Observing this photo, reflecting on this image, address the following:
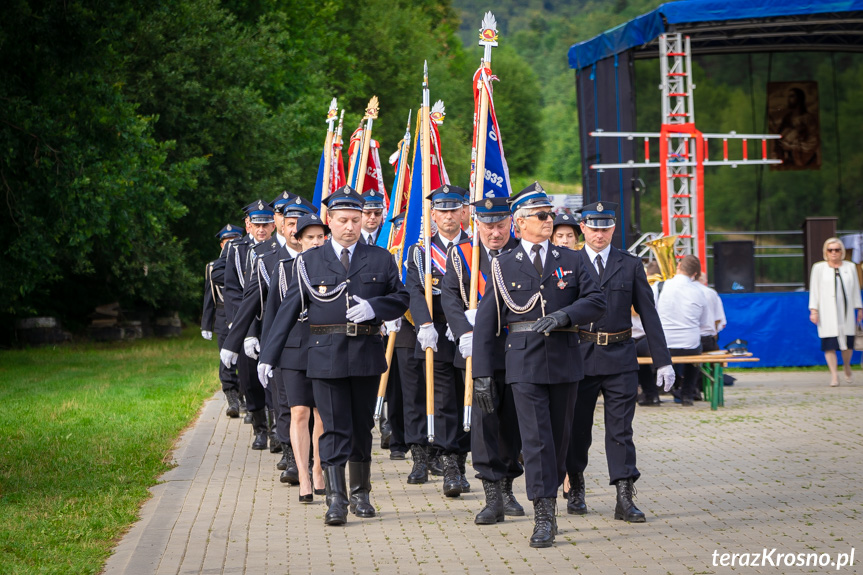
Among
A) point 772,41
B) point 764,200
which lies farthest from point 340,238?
point 764,200

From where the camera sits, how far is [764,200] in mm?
31031

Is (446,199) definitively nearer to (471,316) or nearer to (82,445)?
(471,316)

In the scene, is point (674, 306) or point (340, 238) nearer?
point (340, 238)

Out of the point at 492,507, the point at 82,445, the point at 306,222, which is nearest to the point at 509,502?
the point at 492,507

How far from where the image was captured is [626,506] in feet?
25.1

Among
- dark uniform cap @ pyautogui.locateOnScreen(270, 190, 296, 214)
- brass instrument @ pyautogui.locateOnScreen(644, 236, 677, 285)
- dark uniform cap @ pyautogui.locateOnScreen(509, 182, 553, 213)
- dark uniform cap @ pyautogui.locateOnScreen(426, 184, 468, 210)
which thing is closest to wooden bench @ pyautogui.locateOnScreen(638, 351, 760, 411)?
brass instrument @ pyautogui.locateOnScreen(644, 236, 677, 285)

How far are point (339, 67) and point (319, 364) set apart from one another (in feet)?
119

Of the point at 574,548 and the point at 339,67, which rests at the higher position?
the point at 339,67

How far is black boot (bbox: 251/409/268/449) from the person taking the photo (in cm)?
1147

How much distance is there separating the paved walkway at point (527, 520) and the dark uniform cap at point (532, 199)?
6.69 ft

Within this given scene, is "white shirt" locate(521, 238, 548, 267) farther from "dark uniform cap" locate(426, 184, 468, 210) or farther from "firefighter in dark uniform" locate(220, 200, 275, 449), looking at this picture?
"firefighter in dark uniform" locate(220, 200, 275, 449)

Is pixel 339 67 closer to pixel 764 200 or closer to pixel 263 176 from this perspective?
pixel 263 176

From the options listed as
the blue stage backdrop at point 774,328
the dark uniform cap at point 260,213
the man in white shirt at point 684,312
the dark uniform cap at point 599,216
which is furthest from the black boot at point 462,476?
the blue stage backdrop at point 774,328

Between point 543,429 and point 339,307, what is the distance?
64.3 inches
